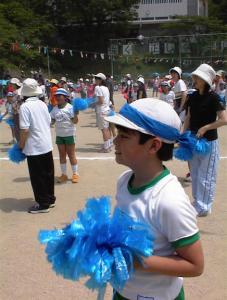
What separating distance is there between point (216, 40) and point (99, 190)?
21277 millimetres

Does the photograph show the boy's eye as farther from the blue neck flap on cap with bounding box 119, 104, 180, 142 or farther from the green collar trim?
the green collar trim

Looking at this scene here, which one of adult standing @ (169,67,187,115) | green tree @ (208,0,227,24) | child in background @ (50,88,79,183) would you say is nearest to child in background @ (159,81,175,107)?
adult standing @ (169,67,187,115)

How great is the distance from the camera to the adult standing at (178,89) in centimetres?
959

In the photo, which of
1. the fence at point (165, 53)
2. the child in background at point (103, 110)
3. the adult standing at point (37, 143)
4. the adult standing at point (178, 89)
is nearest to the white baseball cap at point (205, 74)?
the adult standing at point (37, 143)

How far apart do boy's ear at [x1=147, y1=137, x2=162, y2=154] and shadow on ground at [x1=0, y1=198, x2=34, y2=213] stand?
4.74 metres

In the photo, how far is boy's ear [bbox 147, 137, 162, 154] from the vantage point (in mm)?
1993

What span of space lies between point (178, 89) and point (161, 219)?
8389 millimetres

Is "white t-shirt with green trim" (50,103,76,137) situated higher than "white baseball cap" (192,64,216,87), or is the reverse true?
"white baseball cap" (192,64,216,87)

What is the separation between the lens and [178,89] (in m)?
10.1

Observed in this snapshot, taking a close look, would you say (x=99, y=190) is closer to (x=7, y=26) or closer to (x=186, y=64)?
(x=186, y=64)

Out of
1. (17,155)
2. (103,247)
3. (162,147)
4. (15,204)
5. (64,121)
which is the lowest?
(15,204)

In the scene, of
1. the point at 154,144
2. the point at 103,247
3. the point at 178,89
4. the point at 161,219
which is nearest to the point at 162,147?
the point at 154,144

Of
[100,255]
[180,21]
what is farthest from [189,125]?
[180,21]

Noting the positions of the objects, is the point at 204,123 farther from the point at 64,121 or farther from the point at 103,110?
the point at 103,110
